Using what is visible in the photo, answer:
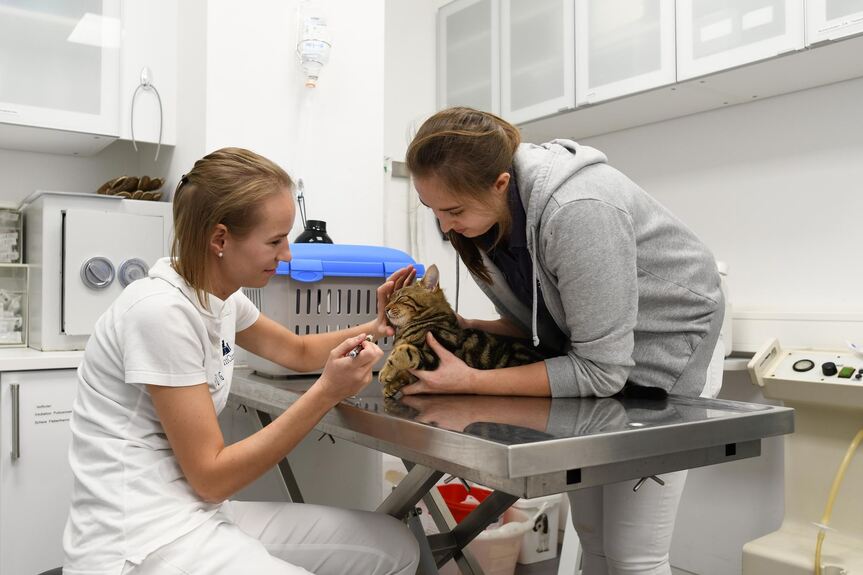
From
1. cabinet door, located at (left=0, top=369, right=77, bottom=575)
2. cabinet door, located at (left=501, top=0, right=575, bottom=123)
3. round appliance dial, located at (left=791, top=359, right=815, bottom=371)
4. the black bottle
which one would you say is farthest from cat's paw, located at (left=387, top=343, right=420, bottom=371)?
cabinet door, located at (left=501, top=0, right=575, bottom=123)

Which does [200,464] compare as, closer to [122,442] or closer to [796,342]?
[122,442]

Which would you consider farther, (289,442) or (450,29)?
(450,29)

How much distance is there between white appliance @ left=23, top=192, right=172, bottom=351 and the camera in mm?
2021

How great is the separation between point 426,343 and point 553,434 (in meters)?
0.45

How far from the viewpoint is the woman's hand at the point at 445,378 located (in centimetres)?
121

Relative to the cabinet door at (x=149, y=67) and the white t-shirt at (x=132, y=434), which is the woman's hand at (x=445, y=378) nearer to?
the white t-shirt at (x=132, y=434)

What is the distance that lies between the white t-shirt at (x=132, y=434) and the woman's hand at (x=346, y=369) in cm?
20

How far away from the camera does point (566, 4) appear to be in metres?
2.64

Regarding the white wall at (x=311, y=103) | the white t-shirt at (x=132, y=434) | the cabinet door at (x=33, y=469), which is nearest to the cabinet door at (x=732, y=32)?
the white wall at (x=311, y=103)

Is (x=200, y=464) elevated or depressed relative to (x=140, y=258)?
depressed

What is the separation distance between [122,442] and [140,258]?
1207 mm

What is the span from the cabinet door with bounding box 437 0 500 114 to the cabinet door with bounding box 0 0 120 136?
1.48 meters

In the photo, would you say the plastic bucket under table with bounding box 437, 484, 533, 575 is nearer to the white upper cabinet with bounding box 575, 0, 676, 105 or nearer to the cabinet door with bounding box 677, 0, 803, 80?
the white upper cabinet with bounding box 575, 0, 676, 105

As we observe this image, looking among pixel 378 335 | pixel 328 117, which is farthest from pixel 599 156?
pixel 328 117
